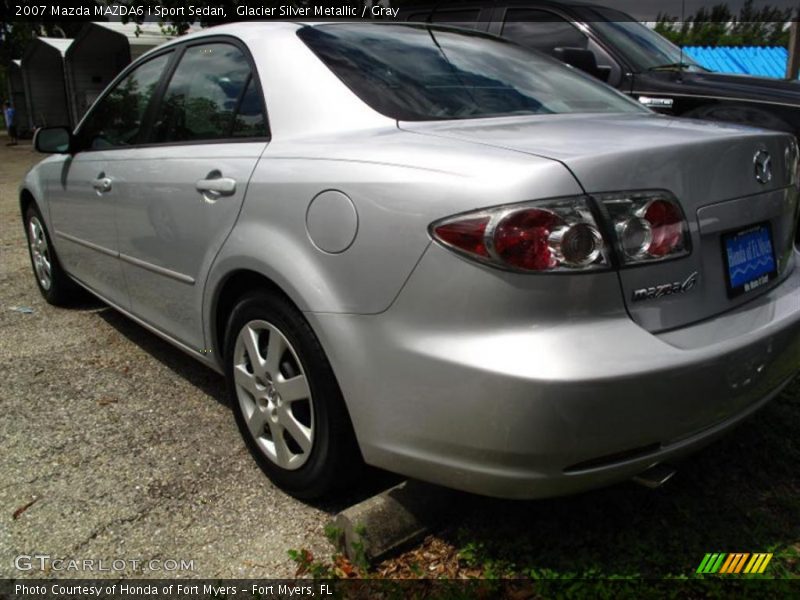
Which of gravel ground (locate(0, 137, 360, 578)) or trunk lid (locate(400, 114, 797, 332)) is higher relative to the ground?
trunk lid (locate(400, 114, 797, 332))

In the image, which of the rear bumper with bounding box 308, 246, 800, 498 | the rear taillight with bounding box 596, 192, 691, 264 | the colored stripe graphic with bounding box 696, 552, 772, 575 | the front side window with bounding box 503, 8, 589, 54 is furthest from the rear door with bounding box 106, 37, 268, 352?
the front side window with bounding box 503, 8, 589, 54

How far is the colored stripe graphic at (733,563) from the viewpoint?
206 cm

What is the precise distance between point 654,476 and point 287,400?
1155 millimetres

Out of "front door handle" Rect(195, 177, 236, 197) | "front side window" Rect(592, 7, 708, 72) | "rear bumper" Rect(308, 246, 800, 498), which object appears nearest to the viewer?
"rear bumper" Rect(308, 246, 800, 498)

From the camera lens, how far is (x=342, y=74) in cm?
243

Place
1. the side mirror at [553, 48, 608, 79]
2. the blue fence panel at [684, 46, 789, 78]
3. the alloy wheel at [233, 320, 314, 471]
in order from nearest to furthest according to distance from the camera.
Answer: the alloy wheel at [233, 320, 314, 471]
the side mirror at [553, 48, 608, 79]
the blue fence panel at [684, 46, 789, 78]

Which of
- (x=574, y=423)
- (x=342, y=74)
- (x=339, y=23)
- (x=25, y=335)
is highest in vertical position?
(x=339, y=23)

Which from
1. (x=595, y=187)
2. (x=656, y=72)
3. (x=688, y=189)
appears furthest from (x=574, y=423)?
(x=656, y=72)

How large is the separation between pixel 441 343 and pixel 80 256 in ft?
9.58

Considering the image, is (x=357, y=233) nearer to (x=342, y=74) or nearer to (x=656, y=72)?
(x=342, y=74)

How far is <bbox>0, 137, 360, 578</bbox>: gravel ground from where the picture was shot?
7.47 feet

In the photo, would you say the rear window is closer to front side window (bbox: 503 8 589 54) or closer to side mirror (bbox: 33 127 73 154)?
side mirror (bbox: 33 127 73 154)

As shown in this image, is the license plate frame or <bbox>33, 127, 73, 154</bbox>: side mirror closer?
the license plate frame

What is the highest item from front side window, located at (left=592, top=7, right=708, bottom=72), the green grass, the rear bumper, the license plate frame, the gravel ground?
front side window, located at (left=592, top=7, right=708, bottom=72)
